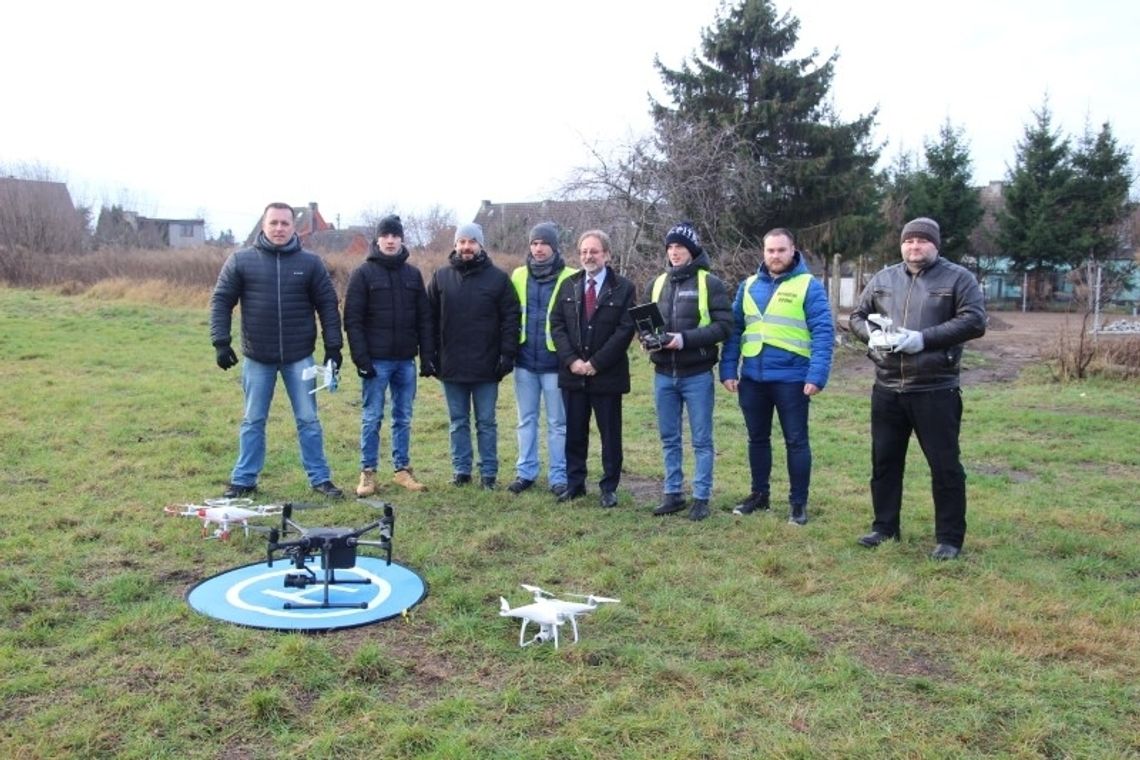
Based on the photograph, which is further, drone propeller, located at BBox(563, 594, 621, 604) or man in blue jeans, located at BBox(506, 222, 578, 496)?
man in blue jeans, located at BBox(506, 222, 578, 496)

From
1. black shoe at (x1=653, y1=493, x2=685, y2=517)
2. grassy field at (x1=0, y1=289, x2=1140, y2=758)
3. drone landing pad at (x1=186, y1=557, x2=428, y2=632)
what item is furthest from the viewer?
black shoe at (x1=653, y1=493, x2=685, y2=517)

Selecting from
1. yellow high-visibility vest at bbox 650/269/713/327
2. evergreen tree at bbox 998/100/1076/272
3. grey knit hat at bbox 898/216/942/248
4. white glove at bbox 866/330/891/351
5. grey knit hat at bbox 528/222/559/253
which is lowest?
white glove at bbox 866/330/891/351

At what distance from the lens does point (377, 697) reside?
3.46 meters

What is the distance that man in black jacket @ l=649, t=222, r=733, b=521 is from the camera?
19.9 ft

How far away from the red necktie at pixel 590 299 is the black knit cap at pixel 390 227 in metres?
1.42

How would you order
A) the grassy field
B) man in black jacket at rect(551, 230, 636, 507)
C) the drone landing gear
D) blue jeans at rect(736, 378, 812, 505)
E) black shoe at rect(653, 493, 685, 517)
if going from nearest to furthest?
the grassy field
the drone landing gear
blue jeans at rect(736, 378, 812, 505)
black shoe at rect(653, 493, 685, 517)
man in black jacket at rect(551, 230, 636, 507)

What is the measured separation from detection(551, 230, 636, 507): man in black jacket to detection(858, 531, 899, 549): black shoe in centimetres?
172

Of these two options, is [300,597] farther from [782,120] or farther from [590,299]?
[782,120]

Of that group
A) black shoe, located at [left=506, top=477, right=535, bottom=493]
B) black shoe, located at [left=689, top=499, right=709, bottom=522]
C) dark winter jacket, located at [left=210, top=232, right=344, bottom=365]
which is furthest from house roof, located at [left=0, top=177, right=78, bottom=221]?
black shoe, located at [left=689, top=499, right=709, bottom=522]

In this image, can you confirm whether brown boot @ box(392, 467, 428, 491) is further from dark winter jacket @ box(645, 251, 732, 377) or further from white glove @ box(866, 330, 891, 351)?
white glove @ box(866, 330, 891, 351)

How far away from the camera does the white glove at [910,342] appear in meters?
5.05

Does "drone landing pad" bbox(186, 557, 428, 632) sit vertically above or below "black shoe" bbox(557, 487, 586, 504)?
below

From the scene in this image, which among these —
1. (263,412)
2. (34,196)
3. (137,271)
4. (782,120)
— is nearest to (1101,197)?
(782,120)

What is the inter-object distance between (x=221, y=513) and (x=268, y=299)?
1.63m
